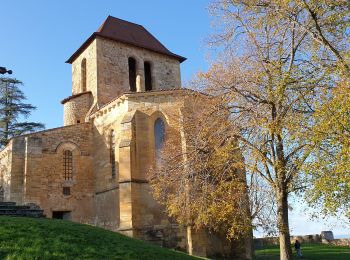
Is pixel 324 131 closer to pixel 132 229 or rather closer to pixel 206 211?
pixel 206 211

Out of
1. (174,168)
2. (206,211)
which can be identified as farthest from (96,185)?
(206,211)

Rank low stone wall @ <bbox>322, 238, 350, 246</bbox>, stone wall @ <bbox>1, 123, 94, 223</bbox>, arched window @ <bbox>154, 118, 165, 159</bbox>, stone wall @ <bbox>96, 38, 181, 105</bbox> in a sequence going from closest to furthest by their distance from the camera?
arched window @ <bbox>154, 118, 165, 159</bbox> < stone wall @ <bbox>1, 123, 94, 223</bbox> < stone wall @ <bbox>96, 38, 181, 105</bbox> < low stone wall @ <bbox>322, 238, 350, 246</bbox>

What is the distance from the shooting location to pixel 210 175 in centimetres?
1605

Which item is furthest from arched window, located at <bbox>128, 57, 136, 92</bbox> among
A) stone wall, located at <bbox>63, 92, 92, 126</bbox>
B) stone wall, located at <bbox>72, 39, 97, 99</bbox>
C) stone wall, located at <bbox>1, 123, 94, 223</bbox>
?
stone wall, located at <bbox>1, 123, 94, 223</bbox>

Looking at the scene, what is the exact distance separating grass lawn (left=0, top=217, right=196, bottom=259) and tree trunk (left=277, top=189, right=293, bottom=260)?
10.9 ft

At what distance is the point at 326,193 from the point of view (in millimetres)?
10734

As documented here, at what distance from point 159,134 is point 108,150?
144 inches

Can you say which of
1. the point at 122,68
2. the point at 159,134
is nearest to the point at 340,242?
the point at 159,134

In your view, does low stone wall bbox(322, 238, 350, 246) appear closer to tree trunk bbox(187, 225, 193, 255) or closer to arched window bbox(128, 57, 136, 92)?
tree trunk bbox(187, 225, 193, 255)

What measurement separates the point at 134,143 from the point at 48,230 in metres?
9.82

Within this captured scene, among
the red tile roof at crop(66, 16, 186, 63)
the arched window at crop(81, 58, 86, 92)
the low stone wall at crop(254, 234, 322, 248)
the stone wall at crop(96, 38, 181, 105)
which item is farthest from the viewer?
the low stone wall at crop(254, 234, 322, 248)

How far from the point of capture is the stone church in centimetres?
2050

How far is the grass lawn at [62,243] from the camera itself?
10.1 m

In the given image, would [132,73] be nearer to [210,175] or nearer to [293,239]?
[210,175]
